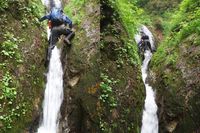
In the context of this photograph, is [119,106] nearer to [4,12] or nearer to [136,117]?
[136,117]


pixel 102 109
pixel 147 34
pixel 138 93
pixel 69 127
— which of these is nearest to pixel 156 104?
pixel 138 93

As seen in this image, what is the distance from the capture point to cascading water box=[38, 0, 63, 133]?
11699 mm

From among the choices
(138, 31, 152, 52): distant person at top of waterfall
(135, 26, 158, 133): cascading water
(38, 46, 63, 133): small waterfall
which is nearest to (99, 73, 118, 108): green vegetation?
(38, 46, 63, 133): small waterfall

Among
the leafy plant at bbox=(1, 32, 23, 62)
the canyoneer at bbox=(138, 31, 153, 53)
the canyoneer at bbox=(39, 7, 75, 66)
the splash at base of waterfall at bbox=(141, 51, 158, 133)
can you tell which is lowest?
the splash at base of waterfall at bbox=(141, 51, 158, 133)

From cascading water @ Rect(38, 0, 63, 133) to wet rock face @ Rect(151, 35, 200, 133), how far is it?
4.22 m

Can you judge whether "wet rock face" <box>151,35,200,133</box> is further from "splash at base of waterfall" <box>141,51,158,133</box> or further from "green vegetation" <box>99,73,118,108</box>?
"green vegetation" <box>99,73,118,108</box>

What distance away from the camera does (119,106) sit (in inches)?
473

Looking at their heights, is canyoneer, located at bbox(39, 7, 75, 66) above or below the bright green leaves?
above

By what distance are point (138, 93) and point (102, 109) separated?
2146 millimetres

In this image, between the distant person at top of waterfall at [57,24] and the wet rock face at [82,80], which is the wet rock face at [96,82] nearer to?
the wet rock face at [82,80]

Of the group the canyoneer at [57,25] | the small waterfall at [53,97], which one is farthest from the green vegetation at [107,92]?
the canyoneer at [57,25]

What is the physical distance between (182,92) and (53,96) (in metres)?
4.94

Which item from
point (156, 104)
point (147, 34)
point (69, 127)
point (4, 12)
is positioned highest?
point (147, 34)

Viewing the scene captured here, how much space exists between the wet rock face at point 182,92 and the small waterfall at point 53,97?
166 inches
